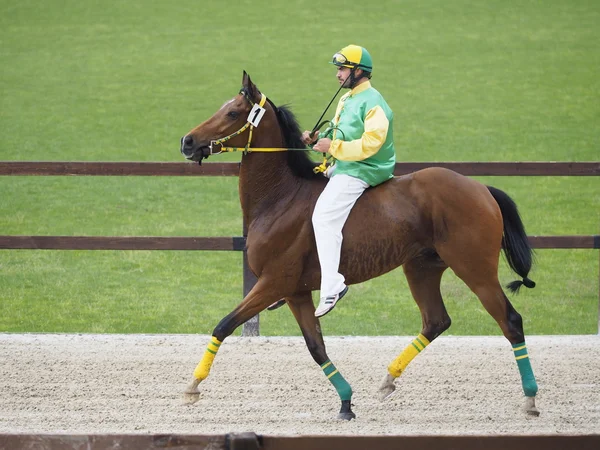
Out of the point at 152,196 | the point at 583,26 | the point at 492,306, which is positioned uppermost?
the point at 492,306

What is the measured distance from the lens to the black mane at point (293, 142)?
5500 mm

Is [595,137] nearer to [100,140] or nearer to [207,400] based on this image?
[100,140]

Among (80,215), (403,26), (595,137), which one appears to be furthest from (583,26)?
(80,215)

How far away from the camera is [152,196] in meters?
13.8

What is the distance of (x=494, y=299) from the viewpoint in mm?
5383

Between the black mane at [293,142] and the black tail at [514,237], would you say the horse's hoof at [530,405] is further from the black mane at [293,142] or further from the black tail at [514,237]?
the black mane at [293,142]

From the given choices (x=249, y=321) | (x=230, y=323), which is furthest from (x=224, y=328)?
(x=249, y=321)

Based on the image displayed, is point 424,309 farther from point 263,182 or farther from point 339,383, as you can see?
point 263,182

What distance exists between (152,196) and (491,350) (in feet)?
26.4

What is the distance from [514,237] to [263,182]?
5.32ft

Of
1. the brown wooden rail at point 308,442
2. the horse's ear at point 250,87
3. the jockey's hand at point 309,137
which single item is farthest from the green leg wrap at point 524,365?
the brown wooden rail at point 308,442

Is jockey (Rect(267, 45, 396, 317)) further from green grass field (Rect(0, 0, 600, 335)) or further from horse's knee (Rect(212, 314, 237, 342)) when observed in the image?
green grass field (Rect(0, 0, 600, 335))

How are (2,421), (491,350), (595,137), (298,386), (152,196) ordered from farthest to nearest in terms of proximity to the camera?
(595,137)
(152,196)
(491,350)
(298,386)
(2,421)

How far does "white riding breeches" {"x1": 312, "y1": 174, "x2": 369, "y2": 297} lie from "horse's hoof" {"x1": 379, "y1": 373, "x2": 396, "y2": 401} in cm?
85
